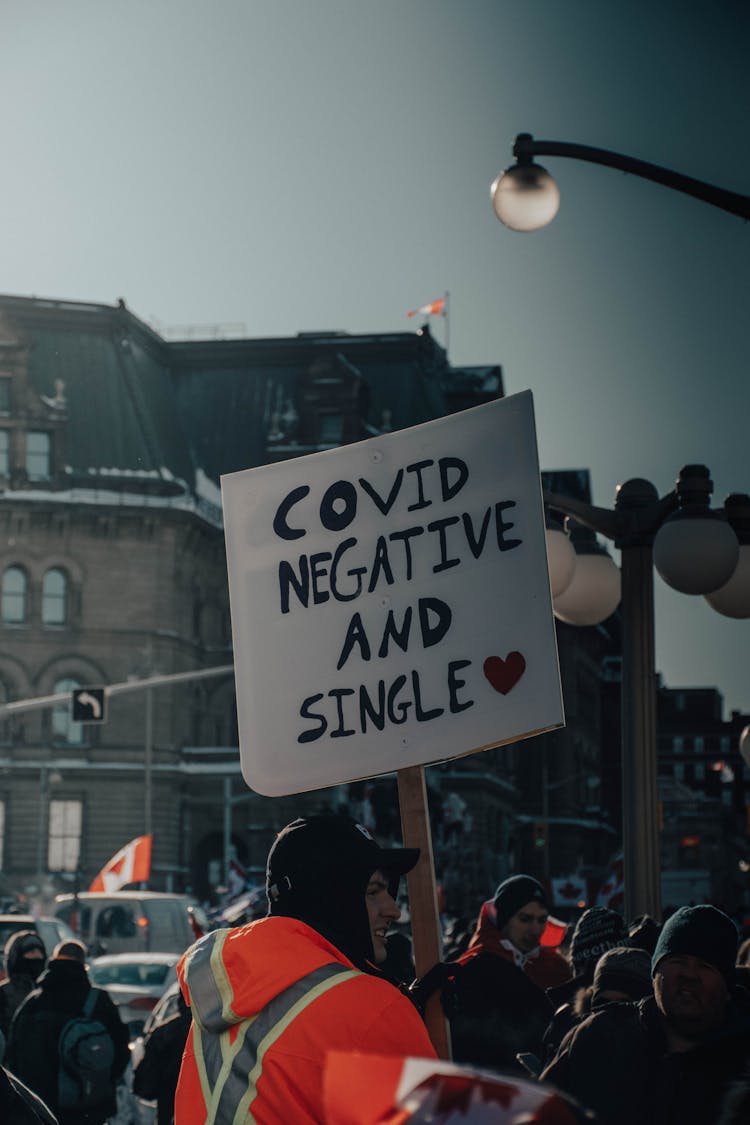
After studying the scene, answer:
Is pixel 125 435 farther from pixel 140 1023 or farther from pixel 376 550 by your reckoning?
pixel 376 550

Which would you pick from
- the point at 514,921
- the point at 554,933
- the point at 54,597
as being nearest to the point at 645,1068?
the point at 514,921

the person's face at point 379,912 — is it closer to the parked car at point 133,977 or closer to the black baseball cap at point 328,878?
the black baseball cap at point 328,878

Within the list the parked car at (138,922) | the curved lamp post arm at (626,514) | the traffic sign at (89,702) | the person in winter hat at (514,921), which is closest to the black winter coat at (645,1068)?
the person in winter hat at (514,921)

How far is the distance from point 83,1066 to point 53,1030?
0.21 meters

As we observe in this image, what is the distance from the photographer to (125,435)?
5831cm

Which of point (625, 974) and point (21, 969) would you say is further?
point (21, 969)

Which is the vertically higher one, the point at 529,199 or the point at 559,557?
the point at 529,199

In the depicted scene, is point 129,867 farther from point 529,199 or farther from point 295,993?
point 295,993

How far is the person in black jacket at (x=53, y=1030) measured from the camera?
8.38 m

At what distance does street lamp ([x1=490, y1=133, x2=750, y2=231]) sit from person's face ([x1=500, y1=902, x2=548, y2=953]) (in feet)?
11.3

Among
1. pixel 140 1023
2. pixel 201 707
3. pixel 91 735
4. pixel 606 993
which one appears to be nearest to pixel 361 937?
pixel 606 993

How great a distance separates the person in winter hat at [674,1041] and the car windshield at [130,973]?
1572 cm

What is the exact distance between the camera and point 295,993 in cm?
330

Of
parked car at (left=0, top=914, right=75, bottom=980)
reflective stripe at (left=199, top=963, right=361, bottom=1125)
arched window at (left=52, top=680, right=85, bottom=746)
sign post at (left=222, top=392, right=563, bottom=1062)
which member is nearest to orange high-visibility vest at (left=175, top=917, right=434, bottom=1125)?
reflective stripe at (left=199, top=963, right=361, bottom=1125)
